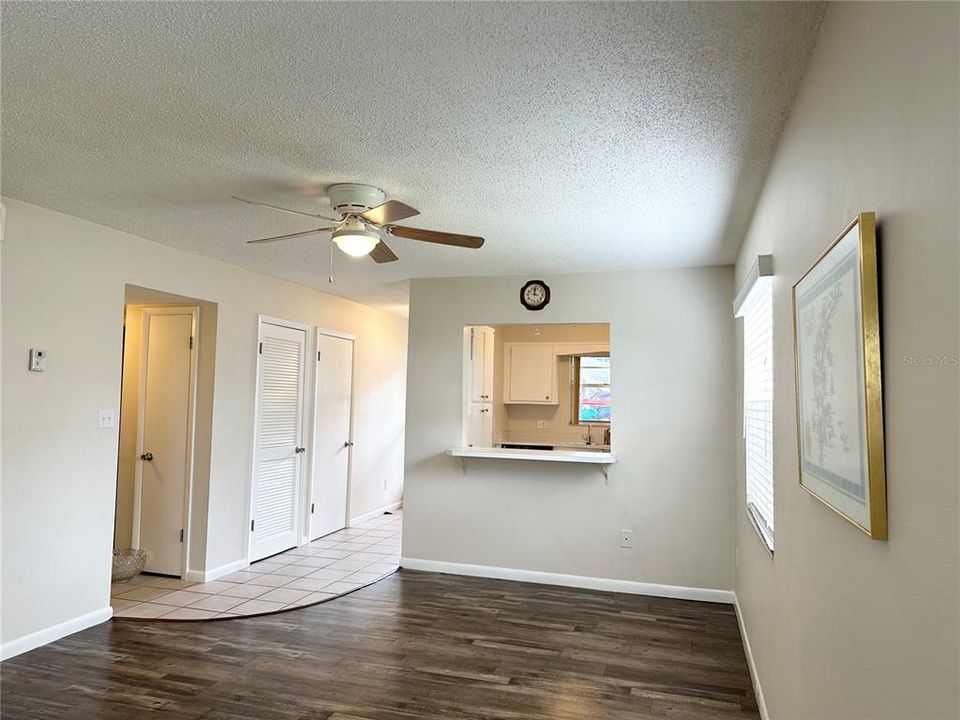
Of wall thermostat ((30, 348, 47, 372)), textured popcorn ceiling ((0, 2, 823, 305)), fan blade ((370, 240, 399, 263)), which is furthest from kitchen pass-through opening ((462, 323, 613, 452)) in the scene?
wall thermostat ((30, 348, 47, 372))

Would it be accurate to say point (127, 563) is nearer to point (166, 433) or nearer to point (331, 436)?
point (166, 433)

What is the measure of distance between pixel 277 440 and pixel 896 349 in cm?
519

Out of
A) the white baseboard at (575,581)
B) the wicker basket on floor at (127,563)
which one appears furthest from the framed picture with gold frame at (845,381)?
the wicker basket on floor at (127,563)

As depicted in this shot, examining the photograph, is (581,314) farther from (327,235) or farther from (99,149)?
(99,149)

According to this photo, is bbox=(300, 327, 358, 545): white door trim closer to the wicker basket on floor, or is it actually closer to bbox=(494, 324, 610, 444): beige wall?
the wicker basket on floor

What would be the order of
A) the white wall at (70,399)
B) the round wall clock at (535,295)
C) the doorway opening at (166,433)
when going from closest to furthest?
the white wall at (70,399) → the doorway opening at (166,433) → the round wall clock at (535,295)

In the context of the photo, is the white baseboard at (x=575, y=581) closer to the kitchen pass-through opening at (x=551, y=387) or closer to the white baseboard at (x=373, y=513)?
the white baseboard at (x=373, y=513)

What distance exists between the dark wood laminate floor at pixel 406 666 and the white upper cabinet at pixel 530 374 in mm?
3335

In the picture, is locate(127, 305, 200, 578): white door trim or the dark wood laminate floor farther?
locate(127, 305, 200, 578): white door trim

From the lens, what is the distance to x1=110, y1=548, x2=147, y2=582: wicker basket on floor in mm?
4801

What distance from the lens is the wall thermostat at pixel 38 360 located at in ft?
11.5

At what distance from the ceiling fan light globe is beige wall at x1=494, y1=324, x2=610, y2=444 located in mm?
4461

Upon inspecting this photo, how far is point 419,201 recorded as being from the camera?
133 inches

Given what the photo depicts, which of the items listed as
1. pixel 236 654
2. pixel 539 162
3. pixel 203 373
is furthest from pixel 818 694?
pixel 203 373
